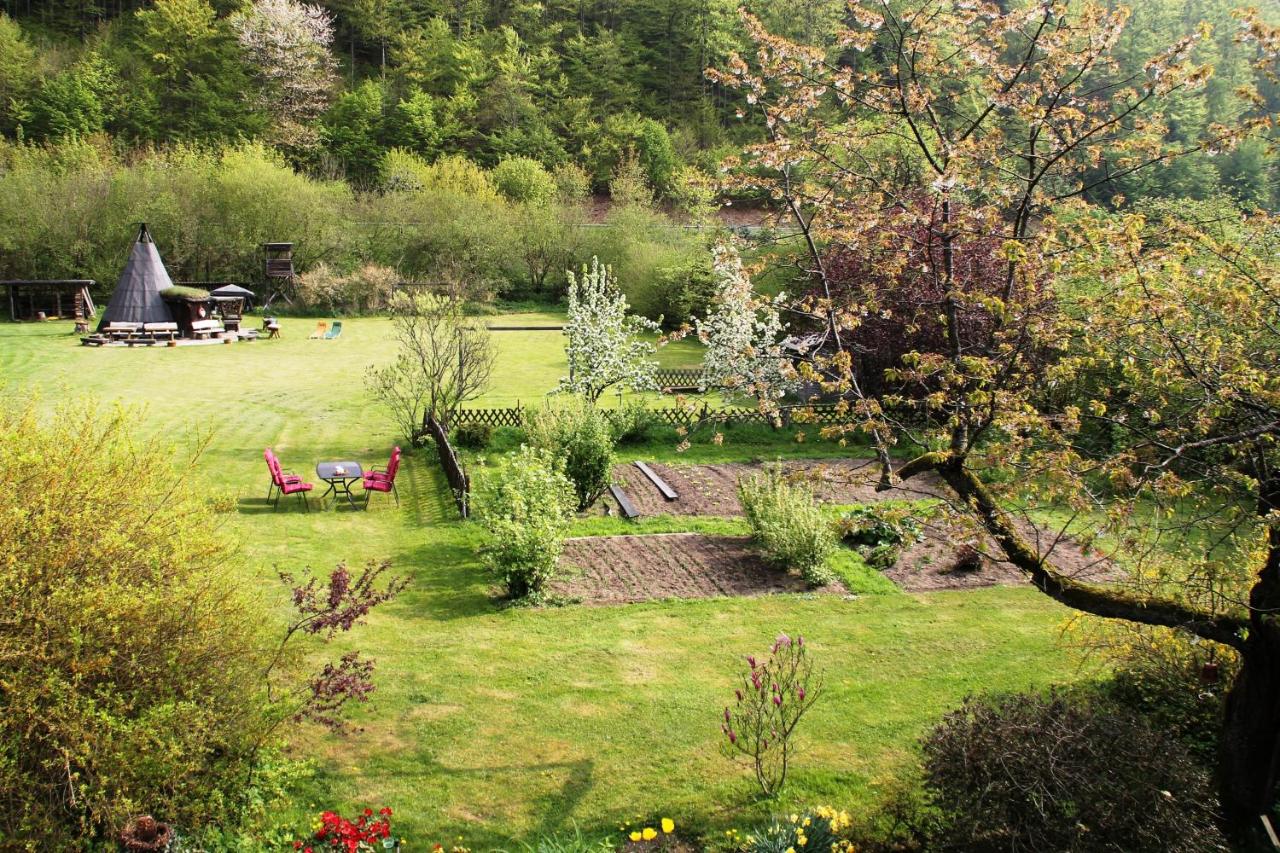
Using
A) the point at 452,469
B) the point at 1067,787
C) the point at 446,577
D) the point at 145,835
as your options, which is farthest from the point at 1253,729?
the point at 452,469

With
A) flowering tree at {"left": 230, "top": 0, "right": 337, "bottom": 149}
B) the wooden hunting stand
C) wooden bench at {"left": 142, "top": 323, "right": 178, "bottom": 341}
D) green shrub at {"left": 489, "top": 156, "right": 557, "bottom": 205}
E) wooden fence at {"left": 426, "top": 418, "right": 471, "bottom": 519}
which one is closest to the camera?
wooden fence at {"left": 426, "top": 418, "right": 471, "bottom": 519}

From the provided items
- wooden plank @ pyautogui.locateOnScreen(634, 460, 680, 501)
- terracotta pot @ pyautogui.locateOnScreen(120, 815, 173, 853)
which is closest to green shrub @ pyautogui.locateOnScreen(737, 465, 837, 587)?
wooden plank @ pyautogui.locateOnScreen(634, 460, 680, 501)

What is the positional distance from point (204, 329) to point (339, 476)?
62.8ft

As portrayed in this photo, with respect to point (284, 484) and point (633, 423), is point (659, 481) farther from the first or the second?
point (284, 484)

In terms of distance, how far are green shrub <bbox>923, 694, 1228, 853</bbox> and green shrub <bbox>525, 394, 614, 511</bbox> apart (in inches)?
356

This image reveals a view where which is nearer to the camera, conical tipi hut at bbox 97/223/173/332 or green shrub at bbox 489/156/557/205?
conical tipi hut at bbox 97/223/173/332

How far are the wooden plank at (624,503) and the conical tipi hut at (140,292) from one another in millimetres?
22143

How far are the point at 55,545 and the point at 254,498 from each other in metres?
9.76

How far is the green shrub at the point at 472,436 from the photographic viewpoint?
1722 cm

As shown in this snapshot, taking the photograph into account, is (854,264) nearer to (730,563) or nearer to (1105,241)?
(730,563)

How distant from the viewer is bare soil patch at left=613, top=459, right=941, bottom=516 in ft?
47.8

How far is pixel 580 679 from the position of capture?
8.77 meters

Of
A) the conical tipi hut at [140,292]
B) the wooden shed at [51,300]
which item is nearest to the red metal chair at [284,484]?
the conical tipi hut at [140,292]

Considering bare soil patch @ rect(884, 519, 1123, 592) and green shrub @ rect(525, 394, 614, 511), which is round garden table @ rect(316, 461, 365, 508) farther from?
bare soil patch @ rect(884, 519, 1123, 592)
